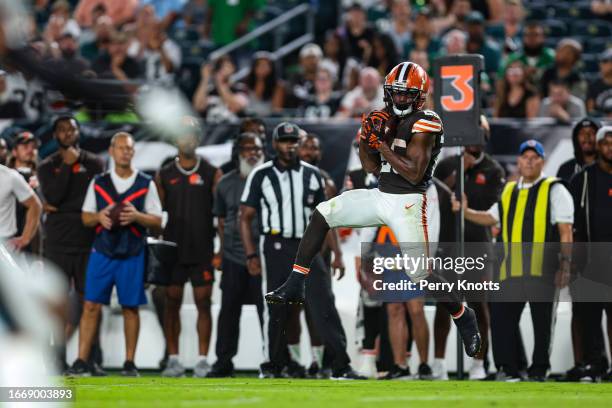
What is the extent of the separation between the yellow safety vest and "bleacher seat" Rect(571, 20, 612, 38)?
19.4 feet

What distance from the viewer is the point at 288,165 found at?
10.7 metres

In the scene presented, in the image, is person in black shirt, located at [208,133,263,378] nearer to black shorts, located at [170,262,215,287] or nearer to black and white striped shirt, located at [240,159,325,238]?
black shorts, located at [170,262,215,287]

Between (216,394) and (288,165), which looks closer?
(216,394)

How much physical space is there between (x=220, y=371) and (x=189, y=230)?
4.43 feet

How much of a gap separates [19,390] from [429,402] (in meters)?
2.81

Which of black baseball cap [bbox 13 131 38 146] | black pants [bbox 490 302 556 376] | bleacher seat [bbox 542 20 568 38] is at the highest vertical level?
bleacher seat [bbox 542 20 568 38]

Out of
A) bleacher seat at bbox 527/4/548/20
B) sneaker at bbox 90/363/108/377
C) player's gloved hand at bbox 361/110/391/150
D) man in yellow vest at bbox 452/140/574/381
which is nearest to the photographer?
player's gloved hand at bbox 361/110/391/150

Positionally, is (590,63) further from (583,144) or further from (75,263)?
(75,263)

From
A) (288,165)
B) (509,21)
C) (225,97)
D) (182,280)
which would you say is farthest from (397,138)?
(509,21)

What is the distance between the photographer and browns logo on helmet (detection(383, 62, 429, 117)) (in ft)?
29.1

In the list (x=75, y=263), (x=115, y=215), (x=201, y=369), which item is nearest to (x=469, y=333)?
(x=201, y=369)

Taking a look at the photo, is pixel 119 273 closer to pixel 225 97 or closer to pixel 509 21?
pixel 225 97

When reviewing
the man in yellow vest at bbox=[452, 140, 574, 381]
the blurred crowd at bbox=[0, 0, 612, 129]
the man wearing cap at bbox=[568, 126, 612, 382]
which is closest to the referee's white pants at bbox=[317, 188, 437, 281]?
the man in yellow vest at bbox=[452, 140, 574, 381]

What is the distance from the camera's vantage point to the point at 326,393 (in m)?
8.27
